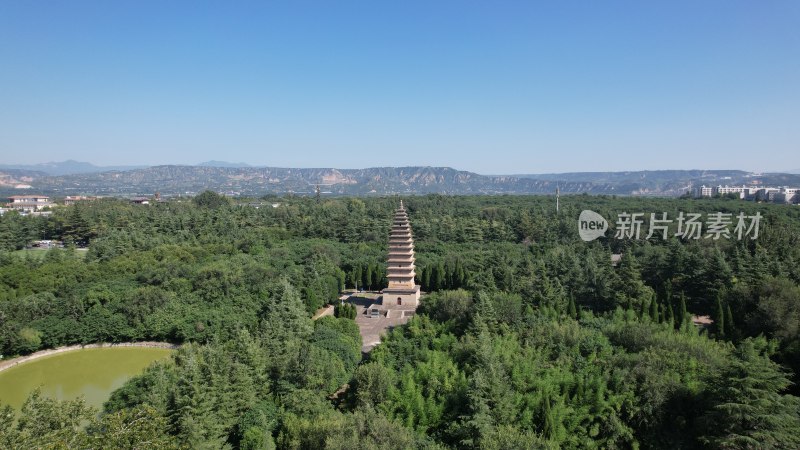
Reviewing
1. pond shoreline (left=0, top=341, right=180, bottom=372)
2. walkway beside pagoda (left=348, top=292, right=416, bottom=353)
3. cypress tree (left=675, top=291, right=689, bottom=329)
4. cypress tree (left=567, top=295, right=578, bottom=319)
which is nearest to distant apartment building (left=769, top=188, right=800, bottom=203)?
cypress tree (left=675, top=291, right=689, bottom=329)

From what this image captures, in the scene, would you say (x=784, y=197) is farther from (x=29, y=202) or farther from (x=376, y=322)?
(x=29, y=202)

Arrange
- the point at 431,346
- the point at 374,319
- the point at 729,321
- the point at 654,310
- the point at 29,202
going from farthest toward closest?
1. the point at 29,202
2. the point at 374,319
3. the point at 654,310
4. the point at 729,321
5. the point at 431,346

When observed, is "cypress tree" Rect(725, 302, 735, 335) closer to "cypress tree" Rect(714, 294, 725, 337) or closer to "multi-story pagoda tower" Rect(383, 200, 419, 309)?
"cypress tree" Rect(714, 294, 725, 337)

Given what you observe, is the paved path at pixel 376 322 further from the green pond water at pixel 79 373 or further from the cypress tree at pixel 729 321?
the cypress tree at pixel 729 321

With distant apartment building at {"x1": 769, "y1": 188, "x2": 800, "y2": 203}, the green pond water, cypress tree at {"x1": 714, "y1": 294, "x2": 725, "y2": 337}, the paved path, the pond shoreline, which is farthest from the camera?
distant apartment building at {"x1": 769, "y1": 188, "x2": 800, "y2": 203}

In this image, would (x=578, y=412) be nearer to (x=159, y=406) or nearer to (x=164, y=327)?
(x=159, y=406)

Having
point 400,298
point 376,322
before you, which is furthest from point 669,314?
point 376,322

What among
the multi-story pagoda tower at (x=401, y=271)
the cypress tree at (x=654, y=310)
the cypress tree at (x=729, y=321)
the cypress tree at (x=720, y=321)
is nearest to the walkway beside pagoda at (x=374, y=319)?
the multi-story pagoda tower at (x=401, y=271)
